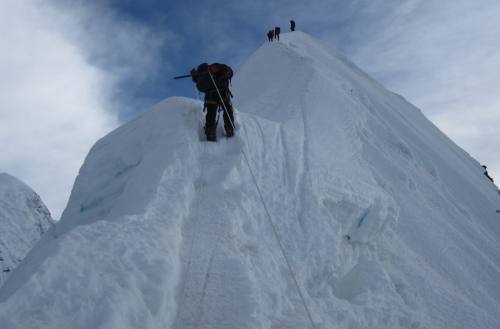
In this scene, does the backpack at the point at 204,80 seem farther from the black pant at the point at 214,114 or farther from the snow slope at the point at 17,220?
the snow slope at the point at 17,220

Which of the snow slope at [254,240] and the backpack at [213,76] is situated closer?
the snow slope at [254,240]

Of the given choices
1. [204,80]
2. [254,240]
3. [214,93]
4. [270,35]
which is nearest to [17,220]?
[270,35]

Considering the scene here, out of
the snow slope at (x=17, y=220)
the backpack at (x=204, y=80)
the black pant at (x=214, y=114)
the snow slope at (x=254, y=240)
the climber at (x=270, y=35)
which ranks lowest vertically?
the snow slope at (x=254, y=240)

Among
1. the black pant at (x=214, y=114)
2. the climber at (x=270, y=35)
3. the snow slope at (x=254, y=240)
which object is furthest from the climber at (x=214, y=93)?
the climber at (x=270, y=35)

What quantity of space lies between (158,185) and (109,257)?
1.59 m

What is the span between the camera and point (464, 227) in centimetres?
1087

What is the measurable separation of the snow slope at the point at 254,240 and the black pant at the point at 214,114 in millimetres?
242

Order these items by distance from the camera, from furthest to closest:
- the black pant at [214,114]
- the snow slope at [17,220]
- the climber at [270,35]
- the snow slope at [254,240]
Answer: the snow slope at [17,220] → the climber at [270,35] → the black pant at [214,114] → the snow slope at [254,240]

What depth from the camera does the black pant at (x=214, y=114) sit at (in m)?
7.31

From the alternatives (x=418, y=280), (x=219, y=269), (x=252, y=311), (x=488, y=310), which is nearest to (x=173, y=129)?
(x=219, y=269)

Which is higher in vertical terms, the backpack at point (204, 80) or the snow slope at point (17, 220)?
the snow slope at point (17, 220)

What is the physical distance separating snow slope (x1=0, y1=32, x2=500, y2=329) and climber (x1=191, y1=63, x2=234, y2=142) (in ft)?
0.79

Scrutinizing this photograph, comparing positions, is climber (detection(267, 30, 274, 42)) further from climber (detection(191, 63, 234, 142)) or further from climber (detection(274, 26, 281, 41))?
climber (detection(191, 63, 234, 142))

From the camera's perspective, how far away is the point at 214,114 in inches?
291
